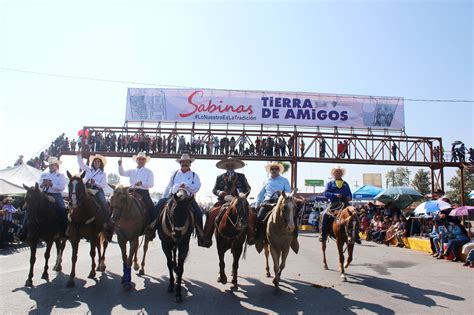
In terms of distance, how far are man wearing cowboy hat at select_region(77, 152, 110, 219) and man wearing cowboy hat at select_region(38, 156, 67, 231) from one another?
63 cm

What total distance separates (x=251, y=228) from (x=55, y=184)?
500 centimetres

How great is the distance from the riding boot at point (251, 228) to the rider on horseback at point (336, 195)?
2555mm

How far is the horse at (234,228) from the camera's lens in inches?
302

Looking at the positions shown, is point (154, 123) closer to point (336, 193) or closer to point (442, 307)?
point (336, 193)

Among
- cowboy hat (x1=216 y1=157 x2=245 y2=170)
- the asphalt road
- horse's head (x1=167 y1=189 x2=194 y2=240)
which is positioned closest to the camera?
→ the asphalt road

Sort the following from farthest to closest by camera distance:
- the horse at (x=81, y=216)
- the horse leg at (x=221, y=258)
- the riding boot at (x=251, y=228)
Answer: the riding boot at (x=251, y=228) < the horse leg at (x=221, y=258) < the horse at (x=81, y=216)

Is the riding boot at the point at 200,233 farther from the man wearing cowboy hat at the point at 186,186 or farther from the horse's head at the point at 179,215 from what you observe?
the horse's head at the point at 179,215

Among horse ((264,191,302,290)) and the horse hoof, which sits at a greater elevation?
horse ((264,191,302,290))

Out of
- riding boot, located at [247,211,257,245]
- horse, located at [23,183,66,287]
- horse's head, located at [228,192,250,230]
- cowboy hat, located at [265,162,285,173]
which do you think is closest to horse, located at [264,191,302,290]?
riding boot, located at [247,211,257,245]

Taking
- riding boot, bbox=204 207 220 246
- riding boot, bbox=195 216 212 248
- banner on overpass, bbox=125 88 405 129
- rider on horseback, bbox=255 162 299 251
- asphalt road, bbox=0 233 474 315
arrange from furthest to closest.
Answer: banner on overpass, bbox=125 88 405 129
rider on horseback, bbox=255 162 299 251
riding boot, bbox=204 207 220 246
riding boot, bbox=195 216 212 248
asphalt road, bbox=0 233 474 315

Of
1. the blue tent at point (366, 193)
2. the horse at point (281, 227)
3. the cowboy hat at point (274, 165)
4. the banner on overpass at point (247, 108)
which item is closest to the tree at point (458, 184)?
the banner on overpass at point (247, 108)

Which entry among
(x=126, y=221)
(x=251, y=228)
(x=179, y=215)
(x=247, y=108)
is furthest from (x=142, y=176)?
(x=247, y=108)

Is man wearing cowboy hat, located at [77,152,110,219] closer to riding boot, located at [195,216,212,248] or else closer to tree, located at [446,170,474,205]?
riding boot, located at [195,216,212,248]

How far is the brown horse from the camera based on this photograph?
30.2 ft
